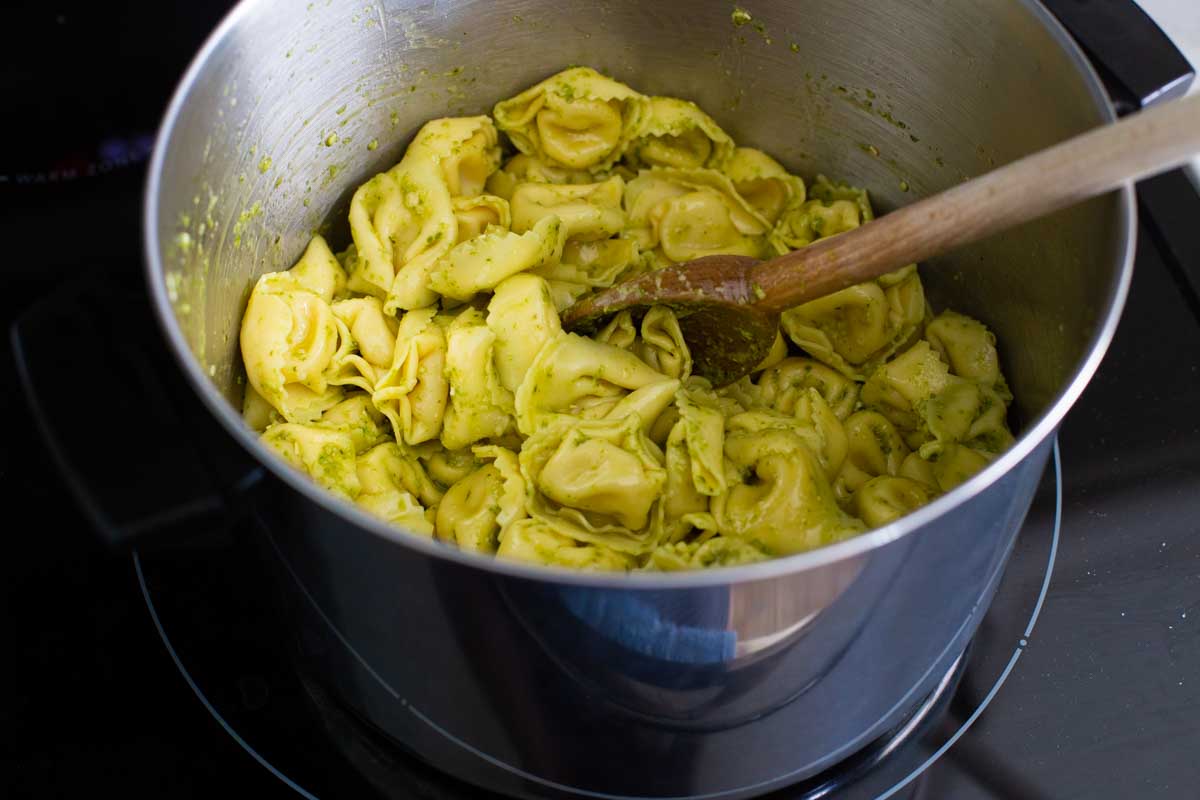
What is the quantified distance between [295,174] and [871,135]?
2.82 feet

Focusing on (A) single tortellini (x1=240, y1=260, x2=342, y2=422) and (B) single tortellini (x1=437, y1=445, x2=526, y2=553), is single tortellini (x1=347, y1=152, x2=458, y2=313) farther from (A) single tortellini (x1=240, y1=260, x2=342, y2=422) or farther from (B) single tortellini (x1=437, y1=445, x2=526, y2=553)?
(B) single tortellini (x1=437, y1=445, x2=526, y2=553)

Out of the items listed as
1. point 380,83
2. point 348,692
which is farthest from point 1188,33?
point 348,692

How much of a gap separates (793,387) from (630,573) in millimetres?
720

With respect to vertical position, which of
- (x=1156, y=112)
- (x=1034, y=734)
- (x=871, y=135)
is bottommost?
(x=1034, y=734)

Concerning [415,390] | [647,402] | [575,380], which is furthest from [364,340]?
[647,402]

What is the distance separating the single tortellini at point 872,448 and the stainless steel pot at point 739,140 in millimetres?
188

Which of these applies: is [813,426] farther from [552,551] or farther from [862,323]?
[552,551]

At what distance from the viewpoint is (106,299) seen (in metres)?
1.50

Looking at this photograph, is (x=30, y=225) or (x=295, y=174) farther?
(x=30, y=225)

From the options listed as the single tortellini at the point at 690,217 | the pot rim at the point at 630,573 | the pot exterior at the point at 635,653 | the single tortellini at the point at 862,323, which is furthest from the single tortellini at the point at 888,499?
the single tortellini at the point at 690,217

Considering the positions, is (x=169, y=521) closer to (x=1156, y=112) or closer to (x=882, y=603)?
(x=882, y=603)

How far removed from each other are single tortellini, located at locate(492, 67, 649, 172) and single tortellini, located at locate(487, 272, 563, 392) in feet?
1.05

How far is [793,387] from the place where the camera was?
1.63 metres

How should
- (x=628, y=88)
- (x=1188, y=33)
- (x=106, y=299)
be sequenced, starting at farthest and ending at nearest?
1. (x=1188, y=33)
2. (x=628, y=88)
3. (x=106, y=299)
